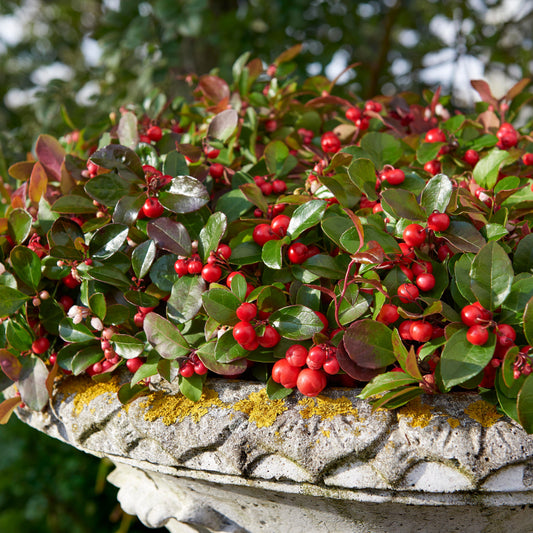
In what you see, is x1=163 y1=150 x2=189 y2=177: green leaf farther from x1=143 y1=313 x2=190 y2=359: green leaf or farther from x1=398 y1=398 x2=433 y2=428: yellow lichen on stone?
x1=398 y1=398 x2=433 y2=428: yellow lichen on stone

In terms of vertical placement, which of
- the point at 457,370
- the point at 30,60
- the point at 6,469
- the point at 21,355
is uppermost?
the point at 457,370

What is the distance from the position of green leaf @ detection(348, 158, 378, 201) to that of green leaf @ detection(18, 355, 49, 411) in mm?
450

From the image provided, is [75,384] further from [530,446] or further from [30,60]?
[30,60]

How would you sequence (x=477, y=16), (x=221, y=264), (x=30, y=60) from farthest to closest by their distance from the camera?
(x=30, y=60), (x=477, y=16), (x=221, y=264)

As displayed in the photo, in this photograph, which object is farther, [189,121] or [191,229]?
[189,121]

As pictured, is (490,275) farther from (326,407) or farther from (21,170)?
(21,170)

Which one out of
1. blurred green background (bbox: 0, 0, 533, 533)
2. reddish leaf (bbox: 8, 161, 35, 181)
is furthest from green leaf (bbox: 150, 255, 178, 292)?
blurred green background (bbox: 0, 0, 533, 533)

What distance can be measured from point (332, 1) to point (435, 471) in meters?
1.84

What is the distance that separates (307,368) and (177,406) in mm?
153

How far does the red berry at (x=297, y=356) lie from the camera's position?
49 centimetres

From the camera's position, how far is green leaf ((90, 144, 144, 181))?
57 cm

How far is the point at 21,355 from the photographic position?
24.7 inches

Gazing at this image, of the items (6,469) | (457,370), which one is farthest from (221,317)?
(6,469)

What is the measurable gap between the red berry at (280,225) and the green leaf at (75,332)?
26 cm
